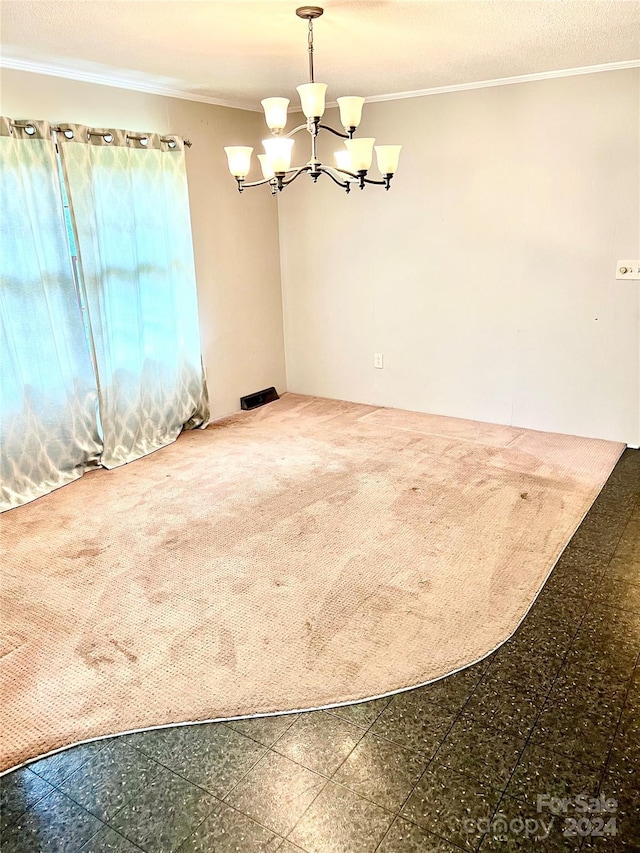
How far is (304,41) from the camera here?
2875 mm

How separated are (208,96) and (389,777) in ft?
13.5

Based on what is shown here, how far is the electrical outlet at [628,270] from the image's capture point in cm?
376

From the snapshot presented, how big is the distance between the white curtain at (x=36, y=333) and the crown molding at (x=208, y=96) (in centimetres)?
29

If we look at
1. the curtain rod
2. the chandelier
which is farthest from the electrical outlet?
the curtain rod

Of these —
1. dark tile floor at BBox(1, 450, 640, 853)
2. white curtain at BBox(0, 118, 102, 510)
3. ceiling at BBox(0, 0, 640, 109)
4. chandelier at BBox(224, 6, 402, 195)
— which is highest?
ceiling at BBox(0, 0, 640, 109)

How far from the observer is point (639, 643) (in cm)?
220

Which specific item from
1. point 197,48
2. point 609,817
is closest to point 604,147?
point 197,48

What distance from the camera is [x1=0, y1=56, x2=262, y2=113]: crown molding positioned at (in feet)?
10.4

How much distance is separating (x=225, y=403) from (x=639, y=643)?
3.43m

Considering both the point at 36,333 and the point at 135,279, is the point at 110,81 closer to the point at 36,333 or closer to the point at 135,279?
the point at 135,279

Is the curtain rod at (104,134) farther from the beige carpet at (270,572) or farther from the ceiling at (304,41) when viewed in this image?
the beige carpet at (270,572)

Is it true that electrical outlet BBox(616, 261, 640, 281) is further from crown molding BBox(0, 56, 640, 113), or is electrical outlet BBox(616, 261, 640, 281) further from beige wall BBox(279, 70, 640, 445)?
crown molding BBox(0, 56, 640, 113)

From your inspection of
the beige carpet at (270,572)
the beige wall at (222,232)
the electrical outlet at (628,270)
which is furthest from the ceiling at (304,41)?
the beige carpet at (270,572)

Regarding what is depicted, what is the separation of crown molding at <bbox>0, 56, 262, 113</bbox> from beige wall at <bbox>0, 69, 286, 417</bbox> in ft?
0.10
